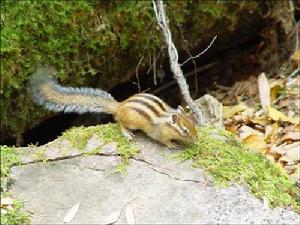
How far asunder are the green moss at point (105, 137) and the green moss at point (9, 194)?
14.6 inches

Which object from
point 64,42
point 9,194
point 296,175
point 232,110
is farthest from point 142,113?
point 232,110

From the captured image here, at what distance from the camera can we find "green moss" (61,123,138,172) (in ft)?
11.7

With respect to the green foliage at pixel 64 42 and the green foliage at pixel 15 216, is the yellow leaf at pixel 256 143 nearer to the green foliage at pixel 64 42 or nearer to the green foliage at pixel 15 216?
the green foliage at pixel 64 42

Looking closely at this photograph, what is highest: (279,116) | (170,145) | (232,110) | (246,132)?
(232,110)

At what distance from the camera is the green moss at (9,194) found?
9.89 feet

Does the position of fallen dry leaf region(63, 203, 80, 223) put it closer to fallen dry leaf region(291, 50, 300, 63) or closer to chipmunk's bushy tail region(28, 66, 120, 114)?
chipmunk's bushy tail region(28, 66, 120, 114)

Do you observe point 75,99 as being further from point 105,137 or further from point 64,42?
point 64,42

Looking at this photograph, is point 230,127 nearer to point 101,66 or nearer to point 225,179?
point 101,66

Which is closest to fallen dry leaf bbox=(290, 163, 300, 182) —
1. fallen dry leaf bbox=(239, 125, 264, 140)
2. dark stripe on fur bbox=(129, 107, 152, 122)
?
fallen dry leaf bbox=(239, 125, 264, 140)

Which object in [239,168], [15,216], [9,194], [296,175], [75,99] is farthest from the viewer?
[296,175]

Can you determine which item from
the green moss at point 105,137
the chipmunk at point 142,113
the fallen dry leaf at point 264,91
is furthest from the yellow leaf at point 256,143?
the green moss at point 105,137

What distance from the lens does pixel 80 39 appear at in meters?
5.44

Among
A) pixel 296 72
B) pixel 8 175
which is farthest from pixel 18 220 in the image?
pixel 296 72

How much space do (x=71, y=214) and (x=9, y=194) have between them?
37 cm
